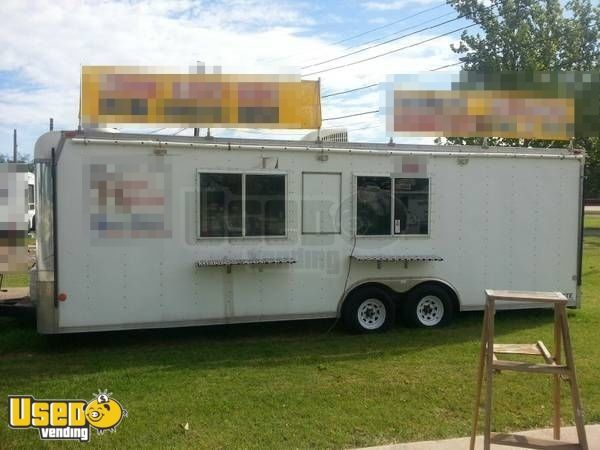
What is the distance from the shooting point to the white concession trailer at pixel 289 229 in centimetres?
620

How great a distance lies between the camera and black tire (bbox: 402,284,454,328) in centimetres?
745

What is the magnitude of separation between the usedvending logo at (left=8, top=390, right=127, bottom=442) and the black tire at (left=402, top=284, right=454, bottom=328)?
416 cm

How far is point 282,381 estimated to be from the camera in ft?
17.4

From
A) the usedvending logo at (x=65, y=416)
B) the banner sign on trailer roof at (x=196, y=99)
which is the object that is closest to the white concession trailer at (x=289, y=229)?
the banner sign on trailer roof at (x=196, y=99)

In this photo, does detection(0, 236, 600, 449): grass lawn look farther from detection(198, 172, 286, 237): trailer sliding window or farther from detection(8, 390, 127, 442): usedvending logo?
detection(198, 172, 286, 237): trailer sliding window

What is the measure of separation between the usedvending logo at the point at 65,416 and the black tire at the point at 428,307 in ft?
13.6

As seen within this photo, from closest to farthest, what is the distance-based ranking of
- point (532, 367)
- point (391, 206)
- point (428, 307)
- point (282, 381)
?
point (532, 367), point (282, 381), point (391, 206), point (428, 307)

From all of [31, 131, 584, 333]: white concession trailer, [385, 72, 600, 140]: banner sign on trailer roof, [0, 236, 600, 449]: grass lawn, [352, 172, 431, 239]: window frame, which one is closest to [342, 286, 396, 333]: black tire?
[31, 131, 584, 333]: white concession trailer

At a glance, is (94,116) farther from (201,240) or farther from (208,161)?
(201,240)

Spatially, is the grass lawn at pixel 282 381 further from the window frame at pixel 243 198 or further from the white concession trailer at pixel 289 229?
the window frame at pixel 243 198

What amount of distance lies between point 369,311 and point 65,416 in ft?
13.6

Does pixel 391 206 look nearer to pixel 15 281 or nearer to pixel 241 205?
pixel 241 205

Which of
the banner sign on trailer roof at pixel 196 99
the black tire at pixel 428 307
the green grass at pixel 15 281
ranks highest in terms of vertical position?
the banner sign on trailer roof at pixel 196 99

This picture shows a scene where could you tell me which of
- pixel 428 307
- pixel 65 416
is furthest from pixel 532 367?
pixel 428 307
